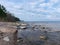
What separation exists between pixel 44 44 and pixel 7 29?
277 inches

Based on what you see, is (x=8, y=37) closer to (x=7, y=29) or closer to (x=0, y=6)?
(x=7, y=29)

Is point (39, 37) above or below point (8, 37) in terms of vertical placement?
below

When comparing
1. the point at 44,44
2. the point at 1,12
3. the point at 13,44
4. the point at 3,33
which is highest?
the point at 1,12

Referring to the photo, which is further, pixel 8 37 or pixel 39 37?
pixel 39 37

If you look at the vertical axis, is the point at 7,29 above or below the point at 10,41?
above

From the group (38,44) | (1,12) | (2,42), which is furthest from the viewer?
(1,12)

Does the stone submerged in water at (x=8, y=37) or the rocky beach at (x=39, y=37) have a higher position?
the stone submerged in water at (x=8, y=37)

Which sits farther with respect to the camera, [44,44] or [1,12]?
[1,12]

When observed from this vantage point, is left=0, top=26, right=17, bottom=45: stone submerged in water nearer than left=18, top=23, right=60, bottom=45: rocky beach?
Yes

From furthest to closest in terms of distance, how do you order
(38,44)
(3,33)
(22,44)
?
1. (38,44)
2. (22,44)
3. (3,33)

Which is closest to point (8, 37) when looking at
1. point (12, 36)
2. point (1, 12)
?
point (12, 36)

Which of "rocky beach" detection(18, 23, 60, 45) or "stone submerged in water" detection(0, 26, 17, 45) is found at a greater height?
"stone submerged in water" detection(0, 26, 17, 45)

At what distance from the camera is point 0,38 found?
9281 millimetres

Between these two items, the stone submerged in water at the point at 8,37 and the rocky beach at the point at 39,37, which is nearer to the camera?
the stone submerged in water at the point at 8,37
